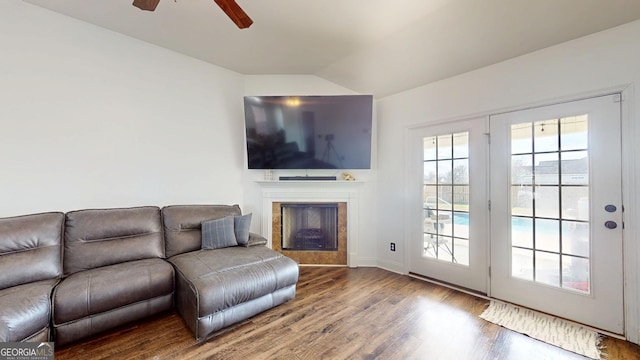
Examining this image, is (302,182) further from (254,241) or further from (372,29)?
(372,29)

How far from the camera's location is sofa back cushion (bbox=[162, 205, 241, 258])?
2.54 metres

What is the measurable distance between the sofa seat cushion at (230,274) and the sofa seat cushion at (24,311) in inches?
31.0

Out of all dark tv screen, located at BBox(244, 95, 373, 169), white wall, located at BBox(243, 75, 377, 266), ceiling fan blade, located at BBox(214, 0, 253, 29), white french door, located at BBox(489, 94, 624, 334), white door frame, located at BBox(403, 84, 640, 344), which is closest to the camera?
ceiling fan blade, located at BBox(214, 0, 253, 29)

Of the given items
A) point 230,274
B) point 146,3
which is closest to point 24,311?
point 230,274

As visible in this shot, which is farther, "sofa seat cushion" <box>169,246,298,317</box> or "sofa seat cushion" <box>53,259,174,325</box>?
"sofa seat cushion" <box>169,246,298,317</box>

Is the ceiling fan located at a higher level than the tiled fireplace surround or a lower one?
higher

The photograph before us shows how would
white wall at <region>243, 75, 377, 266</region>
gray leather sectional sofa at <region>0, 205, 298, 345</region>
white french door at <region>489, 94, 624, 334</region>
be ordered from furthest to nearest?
white wall at <region>243, 75, 377, 266</region> → white french door at <region>489, 94, 624, 334</region> → gray leather sectional sofa at <region>0, 205, 298, 345</region>

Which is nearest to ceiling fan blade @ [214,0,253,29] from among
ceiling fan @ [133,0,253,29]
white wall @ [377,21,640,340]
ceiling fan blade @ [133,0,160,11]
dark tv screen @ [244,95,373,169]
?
ceiling fan @ [133,0,253,29]

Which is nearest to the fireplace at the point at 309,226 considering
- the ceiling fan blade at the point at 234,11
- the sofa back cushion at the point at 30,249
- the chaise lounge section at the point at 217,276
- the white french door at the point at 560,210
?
the chaise lounge section at the point at 217,276

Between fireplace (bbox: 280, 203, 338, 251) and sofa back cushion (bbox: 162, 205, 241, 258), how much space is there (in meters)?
1.06

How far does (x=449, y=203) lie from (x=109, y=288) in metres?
3.36

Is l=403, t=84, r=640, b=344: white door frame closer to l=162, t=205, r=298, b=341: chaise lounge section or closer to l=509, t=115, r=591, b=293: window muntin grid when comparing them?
l=509, t=115, r=591, b=293: window muntin grid

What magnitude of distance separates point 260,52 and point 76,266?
2.79 metres

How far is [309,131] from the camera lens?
325 centimetres
